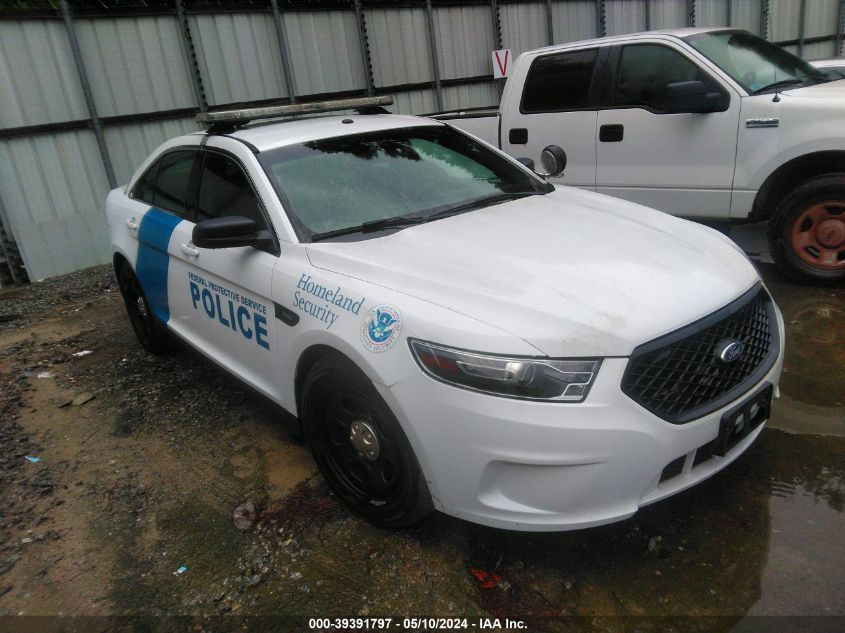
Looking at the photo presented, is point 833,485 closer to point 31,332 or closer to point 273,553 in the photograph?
point 273,553

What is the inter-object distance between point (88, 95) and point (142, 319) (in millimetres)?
3963

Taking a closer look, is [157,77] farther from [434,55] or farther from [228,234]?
[228,234]

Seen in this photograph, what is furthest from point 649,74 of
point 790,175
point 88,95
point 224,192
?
point 88,95

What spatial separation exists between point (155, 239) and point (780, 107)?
4.43 m

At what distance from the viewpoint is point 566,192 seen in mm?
3633

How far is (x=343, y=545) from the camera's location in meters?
2.69

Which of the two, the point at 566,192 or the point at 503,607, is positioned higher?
the point at 566,192

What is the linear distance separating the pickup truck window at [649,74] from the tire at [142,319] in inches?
164

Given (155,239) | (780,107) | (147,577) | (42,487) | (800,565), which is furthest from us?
(780,107)

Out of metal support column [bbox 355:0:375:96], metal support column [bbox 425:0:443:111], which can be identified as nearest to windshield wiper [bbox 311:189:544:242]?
metal support column [bbox 355:0:375:96]

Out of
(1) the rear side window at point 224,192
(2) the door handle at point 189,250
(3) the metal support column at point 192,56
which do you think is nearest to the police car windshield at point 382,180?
(1) the rear side window at point 224,192

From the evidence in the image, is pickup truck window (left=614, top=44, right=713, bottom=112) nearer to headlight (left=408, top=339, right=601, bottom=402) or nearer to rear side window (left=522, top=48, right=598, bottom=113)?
rear side window (left=522, top=48, right=598, bottom=113)

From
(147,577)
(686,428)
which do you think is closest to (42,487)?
(147,577)

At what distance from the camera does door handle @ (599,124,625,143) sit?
216 inches
